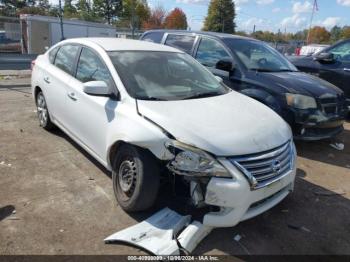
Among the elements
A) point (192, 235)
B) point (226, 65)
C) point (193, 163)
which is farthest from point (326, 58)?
point (192, 235)

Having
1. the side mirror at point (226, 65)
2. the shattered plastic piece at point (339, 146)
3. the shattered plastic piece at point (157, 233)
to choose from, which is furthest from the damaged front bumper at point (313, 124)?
the shattered plastic piece at point (157, 233)

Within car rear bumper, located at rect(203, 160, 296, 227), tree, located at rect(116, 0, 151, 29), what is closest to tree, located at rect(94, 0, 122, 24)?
tree, located at rect(116, 0, 151, 29)

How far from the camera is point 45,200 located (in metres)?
3.79

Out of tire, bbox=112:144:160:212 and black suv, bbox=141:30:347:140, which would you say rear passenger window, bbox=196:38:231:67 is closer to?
black suv, bbox=141:30:347:140

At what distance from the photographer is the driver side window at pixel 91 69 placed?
414 cm

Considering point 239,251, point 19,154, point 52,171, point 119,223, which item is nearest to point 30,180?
point 52,171

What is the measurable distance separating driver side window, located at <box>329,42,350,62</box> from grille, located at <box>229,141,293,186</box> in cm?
537

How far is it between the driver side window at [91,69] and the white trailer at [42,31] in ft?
67.5

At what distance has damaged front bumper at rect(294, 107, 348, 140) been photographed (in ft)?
17.7

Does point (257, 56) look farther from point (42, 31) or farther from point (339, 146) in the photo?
point (42, 31)

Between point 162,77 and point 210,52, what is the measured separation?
267cm

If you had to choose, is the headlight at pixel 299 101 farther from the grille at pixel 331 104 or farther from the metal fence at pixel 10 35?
the metal fence at pixel 10 35

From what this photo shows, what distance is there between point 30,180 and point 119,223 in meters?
1.44

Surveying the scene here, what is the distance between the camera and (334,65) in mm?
7906
